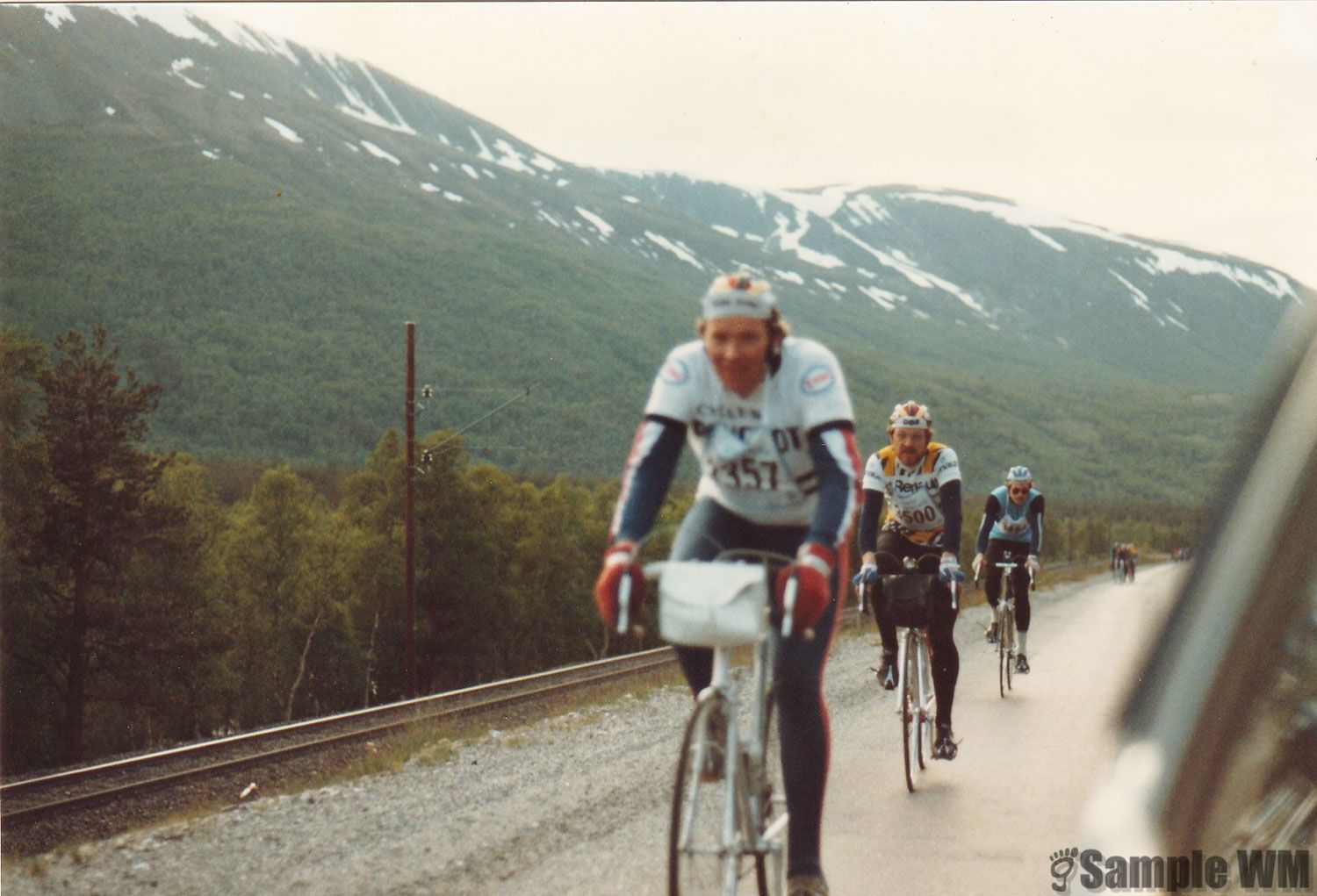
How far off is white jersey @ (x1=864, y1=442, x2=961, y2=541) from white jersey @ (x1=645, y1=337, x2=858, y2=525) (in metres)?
3.61

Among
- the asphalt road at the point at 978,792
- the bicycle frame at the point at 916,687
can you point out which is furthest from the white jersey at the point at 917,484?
the asphalt road at the point at 978,792

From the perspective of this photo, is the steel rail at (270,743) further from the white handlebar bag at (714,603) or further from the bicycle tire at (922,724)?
the white handlebar bag at (714,603)

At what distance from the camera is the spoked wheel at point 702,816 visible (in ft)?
11.6

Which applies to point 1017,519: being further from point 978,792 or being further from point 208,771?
point 208,771

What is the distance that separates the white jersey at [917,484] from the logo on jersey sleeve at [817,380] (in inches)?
148

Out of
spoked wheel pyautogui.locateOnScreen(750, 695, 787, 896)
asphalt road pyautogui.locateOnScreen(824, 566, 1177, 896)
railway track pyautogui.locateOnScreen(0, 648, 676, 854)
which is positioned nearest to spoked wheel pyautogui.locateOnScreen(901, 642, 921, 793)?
asphalt road pyautogui.locateOnScreen(824, 566, 1177, 896)

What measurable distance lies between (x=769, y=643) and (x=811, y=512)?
441 mm

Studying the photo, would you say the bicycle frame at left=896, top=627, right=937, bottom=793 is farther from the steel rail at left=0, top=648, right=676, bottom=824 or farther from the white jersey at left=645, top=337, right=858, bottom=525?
the steel rail at left=0, top=648, right=676, bottom=824

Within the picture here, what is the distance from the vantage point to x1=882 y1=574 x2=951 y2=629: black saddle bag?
23.1ft

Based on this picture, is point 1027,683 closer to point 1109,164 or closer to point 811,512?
point 1109,164

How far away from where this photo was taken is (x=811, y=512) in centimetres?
411

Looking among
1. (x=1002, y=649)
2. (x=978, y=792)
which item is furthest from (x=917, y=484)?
(x=1002, y=649)

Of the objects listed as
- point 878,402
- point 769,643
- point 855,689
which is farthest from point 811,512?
point 878,402

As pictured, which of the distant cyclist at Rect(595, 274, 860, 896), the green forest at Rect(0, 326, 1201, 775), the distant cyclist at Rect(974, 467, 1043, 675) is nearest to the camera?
the distant cyclist at Rect(595, 274, 860, 896)
